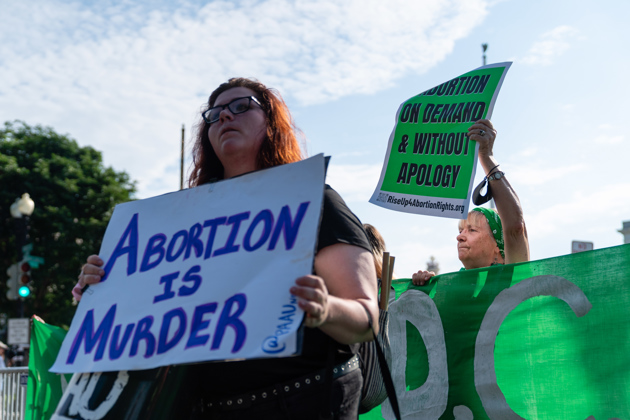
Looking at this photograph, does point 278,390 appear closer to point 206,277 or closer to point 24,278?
point 206,277

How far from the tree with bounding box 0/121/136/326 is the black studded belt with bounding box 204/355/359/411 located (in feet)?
76.0

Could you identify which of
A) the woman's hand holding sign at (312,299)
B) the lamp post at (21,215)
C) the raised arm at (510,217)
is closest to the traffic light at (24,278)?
the lamp post at (21,215)

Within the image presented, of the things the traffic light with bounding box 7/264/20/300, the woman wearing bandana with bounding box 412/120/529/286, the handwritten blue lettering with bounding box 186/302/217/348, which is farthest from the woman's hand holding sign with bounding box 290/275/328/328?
the traffic light with bounding box 7/264/20/300

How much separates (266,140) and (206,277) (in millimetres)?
592

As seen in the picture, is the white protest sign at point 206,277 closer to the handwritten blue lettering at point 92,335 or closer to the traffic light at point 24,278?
the handwritten blue lettering at point 92,335

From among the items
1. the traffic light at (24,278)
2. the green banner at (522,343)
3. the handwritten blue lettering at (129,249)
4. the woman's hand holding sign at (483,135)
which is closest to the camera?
the handwritten blue lettering at (129,249)

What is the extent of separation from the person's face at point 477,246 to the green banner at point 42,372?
104 inches

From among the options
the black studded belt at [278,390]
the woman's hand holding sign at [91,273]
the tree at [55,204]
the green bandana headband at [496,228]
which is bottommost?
the black studded belt at [278,390]

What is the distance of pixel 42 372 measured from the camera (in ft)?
13.4

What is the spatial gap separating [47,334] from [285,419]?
3108mm

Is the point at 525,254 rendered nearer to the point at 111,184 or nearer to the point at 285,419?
the point at 285,419

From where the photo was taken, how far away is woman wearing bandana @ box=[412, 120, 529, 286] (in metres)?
3.39

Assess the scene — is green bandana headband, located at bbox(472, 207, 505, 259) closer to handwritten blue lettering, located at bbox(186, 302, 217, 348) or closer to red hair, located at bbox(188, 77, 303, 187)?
red hair, located at bbox(188, 77, 303, 187)

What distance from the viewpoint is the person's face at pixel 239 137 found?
2025 mm
